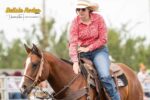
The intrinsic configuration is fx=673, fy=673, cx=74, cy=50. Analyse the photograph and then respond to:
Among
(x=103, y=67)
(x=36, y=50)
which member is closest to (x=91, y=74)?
(x=103, y=67)

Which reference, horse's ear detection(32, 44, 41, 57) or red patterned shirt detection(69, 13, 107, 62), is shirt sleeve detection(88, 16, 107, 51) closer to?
red patterned shirt detection(69, 13, 107, 62)

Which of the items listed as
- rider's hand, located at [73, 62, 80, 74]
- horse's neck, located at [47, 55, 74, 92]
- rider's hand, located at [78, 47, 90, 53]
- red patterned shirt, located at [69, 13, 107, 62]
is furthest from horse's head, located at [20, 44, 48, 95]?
rider's hand, located at [78, 47, 90, 53]

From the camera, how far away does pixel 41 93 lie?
1251 centimetres

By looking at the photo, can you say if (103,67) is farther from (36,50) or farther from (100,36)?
(36,50)

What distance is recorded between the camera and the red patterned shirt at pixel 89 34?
11.9 meters

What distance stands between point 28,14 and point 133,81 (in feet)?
9.41

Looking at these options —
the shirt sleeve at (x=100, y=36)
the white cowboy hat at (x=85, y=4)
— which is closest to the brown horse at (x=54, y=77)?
the shirt sleeve at (x=100, y=36)

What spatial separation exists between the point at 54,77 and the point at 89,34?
1.06 meters

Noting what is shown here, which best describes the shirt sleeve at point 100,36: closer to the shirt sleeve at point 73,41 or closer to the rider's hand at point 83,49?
the rider's hand at point 83,49

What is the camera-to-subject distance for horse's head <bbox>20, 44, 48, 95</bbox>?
1092 centimetres

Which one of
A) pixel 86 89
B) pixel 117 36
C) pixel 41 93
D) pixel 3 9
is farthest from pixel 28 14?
pixel 117 36

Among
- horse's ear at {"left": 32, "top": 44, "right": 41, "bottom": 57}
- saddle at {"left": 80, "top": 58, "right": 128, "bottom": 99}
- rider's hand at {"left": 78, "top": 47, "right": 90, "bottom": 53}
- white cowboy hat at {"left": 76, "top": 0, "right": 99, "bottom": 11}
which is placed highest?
white cowboy hat at {"left": 76, "top": 0, "right": 99, "bottom": 11}

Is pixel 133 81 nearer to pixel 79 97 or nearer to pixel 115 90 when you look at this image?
pixel 115 90

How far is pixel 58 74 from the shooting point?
453 inches
